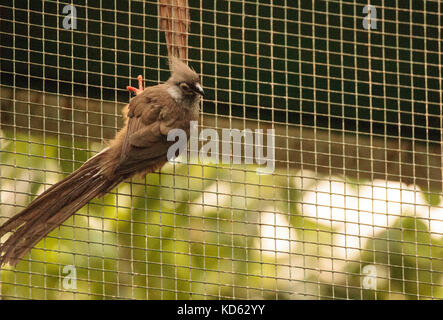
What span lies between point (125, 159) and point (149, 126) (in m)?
0.21

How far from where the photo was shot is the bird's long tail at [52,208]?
133 inches

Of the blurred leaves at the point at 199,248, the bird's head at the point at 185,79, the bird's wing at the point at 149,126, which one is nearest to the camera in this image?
the bird's wing at the point at 149,126

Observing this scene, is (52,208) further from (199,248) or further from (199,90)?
(199,248)

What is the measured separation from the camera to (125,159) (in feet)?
11.9

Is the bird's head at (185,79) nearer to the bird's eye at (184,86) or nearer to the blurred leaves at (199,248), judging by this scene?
the bird's eye at (184,86)

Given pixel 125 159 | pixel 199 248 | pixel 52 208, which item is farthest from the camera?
pixel 199 248

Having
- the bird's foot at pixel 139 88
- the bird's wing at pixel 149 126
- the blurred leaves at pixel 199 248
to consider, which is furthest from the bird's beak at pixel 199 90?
the blurred leaves at pixel 199 248

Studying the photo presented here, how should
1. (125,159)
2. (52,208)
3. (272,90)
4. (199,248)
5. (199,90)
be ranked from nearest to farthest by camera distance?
(52,208), (125,159), (199,90), (272,90), (199,248)

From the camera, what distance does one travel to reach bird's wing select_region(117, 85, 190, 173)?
3654mm

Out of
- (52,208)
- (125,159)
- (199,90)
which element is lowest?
(52,208)

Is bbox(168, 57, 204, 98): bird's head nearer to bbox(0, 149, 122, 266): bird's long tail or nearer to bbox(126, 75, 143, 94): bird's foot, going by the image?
bbox(126, 75, 143, 94): bird's foot

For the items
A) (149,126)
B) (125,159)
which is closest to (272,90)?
(149,126)

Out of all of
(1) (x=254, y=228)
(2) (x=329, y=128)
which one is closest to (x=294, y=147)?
(2) (x=329, y=128)

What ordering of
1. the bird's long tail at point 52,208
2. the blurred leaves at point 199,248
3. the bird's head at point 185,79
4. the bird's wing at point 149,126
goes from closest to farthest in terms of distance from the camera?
1. the bird's long tail at point 52,208
2. the bird's wing at point 149,126
3. the bird's head at point 185,79
4. the blurred leaves at point 199,248
